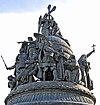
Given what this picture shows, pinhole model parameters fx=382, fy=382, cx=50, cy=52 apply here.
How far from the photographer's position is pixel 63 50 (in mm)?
24297

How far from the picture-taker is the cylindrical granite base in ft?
69.5

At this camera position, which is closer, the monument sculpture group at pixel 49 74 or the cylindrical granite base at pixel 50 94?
the cylindrical granite base at pixel 50 94

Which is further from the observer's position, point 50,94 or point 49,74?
point 49,74

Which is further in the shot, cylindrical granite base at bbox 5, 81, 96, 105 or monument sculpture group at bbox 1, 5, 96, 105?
monument sculpture group at bbox 1, 5, 96, 105

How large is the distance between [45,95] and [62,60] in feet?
9.37

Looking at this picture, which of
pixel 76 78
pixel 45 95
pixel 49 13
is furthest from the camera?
pixel 49 13

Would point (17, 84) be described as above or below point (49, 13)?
below

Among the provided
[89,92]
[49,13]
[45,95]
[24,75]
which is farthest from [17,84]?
[49,13]

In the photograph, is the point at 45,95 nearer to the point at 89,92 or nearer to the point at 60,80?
the point at 60,80

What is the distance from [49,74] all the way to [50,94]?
203 centimetres

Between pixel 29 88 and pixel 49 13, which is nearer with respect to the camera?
pixel 29 88

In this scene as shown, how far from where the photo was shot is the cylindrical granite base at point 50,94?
21188mm

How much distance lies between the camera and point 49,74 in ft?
76.4

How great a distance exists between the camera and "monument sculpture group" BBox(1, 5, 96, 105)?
71.0 ft
